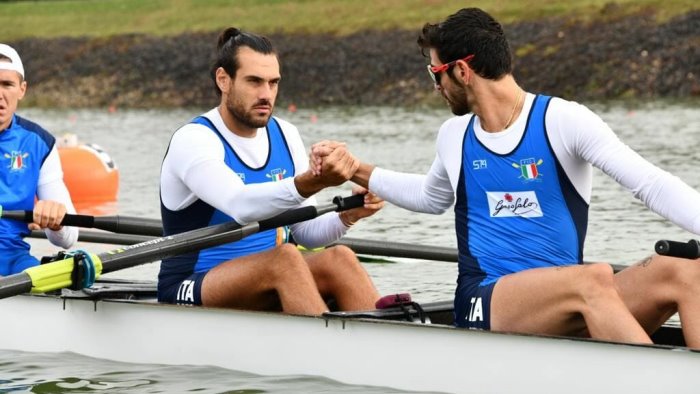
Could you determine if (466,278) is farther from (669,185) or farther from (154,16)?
(154,16)

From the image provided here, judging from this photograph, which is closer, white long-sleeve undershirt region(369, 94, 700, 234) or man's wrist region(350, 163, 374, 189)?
white long-sleeve undershirt region(369, 94, 700, 234)

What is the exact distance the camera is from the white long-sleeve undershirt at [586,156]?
19.2ft

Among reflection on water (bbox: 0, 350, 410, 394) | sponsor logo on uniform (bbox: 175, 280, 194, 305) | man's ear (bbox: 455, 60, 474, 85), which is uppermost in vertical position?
man's ear (bbox: 455, 60, 474, 85)

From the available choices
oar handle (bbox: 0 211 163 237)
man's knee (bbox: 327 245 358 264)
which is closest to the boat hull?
man's knee (bbox: 327 245 358 264)

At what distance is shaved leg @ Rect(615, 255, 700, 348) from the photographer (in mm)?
5875

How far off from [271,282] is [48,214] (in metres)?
1.86

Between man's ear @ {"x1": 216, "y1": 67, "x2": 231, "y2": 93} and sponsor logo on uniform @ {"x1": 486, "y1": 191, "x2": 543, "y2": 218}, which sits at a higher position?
man's ear @ {"x1": 216, "y1": 67, "x2": 231, "y2": 93}

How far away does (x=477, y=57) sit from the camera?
6.20 meters

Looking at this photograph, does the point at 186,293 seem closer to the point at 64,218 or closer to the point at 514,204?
the point at 64,218

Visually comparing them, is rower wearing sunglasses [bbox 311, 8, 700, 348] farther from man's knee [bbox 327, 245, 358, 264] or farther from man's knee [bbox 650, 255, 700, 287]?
man's knee [bbox 327, 245, 358, 264]

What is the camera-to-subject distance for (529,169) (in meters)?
6.20

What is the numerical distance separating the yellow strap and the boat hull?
1.59 feet

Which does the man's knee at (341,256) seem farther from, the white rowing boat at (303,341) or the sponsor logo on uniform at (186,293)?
the sponsor logo on uniform at (186,293)

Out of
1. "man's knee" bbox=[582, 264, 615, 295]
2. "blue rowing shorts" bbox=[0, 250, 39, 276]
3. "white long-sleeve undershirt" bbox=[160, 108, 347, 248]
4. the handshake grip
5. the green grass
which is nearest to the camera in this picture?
the handshake grip
